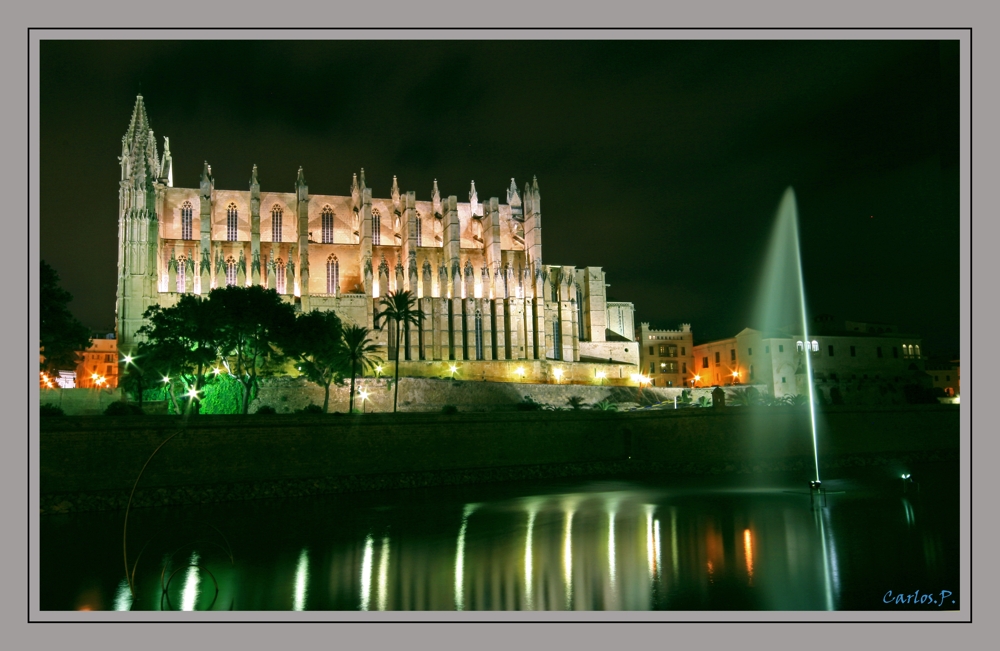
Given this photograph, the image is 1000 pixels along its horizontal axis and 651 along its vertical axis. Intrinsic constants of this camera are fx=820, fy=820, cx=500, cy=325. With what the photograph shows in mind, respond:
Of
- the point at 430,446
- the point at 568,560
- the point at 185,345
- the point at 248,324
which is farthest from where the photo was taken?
the point at 248,324

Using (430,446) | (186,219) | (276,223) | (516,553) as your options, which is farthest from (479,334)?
(516,553)

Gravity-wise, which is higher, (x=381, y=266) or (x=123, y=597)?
(x=381, y=266)

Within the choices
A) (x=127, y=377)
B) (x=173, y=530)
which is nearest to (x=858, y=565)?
(x=173, y=530)

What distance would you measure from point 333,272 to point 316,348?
20.2 m

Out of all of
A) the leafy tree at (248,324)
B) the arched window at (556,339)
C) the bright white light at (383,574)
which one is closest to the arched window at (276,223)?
the leafy tree at (248,324)

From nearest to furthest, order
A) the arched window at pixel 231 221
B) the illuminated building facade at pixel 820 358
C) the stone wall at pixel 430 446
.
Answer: the stone wall at pixel 430 446
the illuminated building facade at pixel 820 358
the arched window at pixel 231 221

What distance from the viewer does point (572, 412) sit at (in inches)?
1451

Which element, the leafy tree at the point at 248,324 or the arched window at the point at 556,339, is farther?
the arched window at the point at 556,339

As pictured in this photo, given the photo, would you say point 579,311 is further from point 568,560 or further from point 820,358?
point 568,560

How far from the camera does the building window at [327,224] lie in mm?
60188

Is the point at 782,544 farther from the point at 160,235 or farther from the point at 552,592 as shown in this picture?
the point at 160,235

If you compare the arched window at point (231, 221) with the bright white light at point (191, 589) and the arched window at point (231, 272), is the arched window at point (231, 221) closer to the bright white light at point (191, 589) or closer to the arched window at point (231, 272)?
the arched window at point (231, 272)

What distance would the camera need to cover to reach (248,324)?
37.9 m

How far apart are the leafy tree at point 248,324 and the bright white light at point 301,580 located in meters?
18.9
